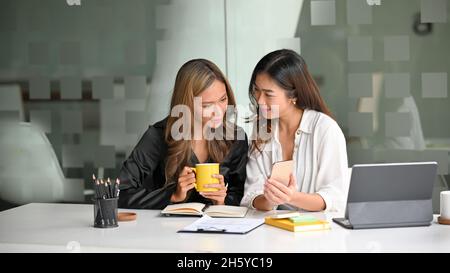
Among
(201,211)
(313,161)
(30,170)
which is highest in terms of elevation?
(313,161)

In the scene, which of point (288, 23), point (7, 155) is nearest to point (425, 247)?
point (288, 23)

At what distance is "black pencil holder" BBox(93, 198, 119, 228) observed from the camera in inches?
94.7

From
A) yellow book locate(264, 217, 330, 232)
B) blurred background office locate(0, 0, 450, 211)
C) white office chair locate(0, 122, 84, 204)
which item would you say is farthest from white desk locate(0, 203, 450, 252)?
white office chair locate(0, 122, 84, 204)

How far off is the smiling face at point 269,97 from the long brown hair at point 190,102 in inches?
8.2

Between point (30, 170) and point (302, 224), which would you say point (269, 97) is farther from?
point (30, 170)

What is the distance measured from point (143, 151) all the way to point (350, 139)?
1.43 m

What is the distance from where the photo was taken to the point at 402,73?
394 centimetres

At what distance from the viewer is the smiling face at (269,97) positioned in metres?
3.01

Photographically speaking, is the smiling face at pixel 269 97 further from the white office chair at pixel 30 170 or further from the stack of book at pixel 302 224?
the white office chair at pixel 30 170

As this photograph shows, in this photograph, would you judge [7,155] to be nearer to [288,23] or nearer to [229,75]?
[229,75]

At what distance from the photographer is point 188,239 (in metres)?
2.17

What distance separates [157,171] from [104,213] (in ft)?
2.95

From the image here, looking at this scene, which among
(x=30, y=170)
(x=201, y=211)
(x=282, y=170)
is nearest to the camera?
(x=282, y=170)

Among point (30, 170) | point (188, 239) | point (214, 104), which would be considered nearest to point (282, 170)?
point (188, 239)
